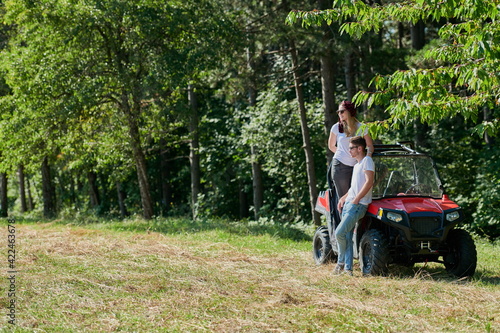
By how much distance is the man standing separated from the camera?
7.46 meters

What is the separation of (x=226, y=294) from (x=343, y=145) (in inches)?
114

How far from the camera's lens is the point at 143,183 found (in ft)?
62.5

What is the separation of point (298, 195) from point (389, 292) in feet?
50.3

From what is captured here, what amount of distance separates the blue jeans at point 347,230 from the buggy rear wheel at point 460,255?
1.30 metres

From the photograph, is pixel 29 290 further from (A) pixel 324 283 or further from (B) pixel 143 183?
(B) pixel 143 183

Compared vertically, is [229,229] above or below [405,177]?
below

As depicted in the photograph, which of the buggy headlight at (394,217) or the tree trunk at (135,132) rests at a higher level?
the tree trunk at (135,132)

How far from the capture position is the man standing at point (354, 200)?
746cm

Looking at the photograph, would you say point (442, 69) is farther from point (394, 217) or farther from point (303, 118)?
point (303, 118)

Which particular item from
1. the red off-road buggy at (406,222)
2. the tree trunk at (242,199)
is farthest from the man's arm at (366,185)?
the tree trunk at (242,199)

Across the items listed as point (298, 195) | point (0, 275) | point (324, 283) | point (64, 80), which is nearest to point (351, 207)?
point (324, 283)

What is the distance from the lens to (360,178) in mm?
7531

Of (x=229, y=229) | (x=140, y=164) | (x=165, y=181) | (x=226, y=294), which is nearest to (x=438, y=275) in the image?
(x=226, y=294)

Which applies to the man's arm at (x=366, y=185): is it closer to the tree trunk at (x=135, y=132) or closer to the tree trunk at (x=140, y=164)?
the tree trunk at (x=135, y=132)
